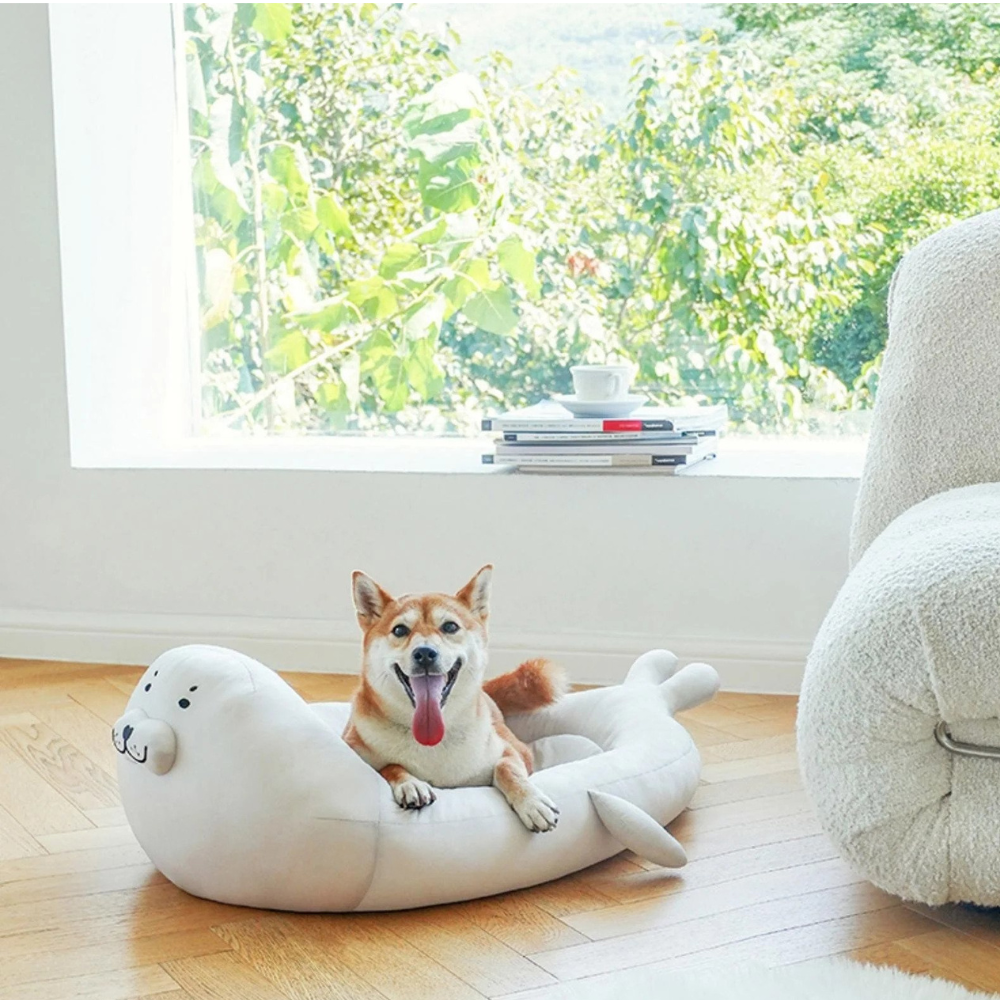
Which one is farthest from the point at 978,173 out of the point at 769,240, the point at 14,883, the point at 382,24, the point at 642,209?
the point at 14,883

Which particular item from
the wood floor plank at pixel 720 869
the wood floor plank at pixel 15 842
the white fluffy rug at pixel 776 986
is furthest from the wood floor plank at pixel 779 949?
the wood floor plank at pixel 15 842

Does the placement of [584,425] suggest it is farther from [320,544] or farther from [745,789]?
[745,789]

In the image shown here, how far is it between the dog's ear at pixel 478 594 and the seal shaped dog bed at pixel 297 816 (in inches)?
7.9

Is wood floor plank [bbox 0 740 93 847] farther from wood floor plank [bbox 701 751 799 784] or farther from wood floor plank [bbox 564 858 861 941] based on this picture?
wood floor plank [bbox 701 751 799 784]

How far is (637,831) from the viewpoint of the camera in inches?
63.4

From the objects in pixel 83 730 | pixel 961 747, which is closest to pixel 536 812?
pixel 961 747

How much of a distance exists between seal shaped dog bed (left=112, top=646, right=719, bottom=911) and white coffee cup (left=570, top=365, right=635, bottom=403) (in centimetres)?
100

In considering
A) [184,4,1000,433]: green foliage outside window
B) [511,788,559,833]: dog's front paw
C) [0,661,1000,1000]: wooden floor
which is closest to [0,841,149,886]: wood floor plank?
[0,661,1000,1000]: wooden floor

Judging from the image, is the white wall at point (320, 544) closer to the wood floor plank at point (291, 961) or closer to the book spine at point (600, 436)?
the book spine at point (600, 436)

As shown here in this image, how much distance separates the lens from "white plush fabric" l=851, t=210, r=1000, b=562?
5.64ft

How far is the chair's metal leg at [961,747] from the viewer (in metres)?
1.37

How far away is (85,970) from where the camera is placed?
1400 millimetres

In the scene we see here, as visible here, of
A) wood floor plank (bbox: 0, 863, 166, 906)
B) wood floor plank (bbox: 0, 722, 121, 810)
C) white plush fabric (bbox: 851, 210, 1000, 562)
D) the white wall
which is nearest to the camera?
wood floor plank (bbox: 0, 863, 166, 906)

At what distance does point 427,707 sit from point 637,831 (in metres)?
0.28
